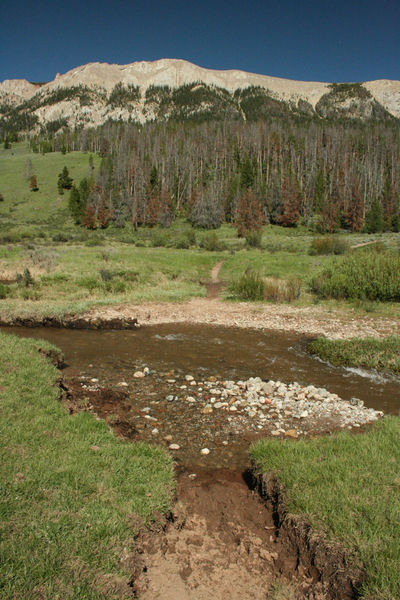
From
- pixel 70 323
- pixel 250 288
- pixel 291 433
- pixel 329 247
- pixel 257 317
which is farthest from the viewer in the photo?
pixel 329 247

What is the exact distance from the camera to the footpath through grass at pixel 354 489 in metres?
3.43

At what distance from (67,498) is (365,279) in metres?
18.1

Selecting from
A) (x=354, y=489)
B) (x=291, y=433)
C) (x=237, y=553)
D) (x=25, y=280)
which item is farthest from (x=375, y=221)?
(x=237, y=553)

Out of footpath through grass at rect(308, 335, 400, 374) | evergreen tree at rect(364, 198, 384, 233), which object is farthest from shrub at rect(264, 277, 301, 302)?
evergreen tree at rect(364, 198, 384, 233)

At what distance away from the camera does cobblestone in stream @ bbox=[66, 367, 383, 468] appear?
6408mm

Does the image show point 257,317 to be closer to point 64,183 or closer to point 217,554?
point 217,554

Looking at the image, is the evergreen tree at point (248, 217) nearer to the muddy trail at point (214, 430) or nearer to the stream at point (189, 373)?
the stream at point (189, 373)

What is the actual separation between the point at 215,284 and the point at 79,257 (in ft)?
34.1

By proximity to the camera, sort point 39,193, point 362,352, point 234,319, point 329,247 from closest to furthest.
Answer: point 362,352, point 234,319, point 329,247, point 39,193

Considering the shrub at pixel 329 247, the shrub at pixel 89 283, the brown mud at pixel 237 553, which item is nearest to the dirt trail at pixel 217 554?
the brown mud at pixel 237 553

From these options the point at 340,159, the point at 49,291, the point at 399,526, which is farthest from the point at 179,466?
the point at 340,159

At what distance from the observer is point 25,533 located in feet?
11.6

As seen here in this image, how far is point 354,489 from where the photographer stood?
430 centimetres

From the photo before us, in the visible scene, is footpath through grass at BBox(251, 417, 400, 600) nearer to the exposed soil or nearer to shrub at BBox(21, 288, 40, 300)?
the exposed soil
